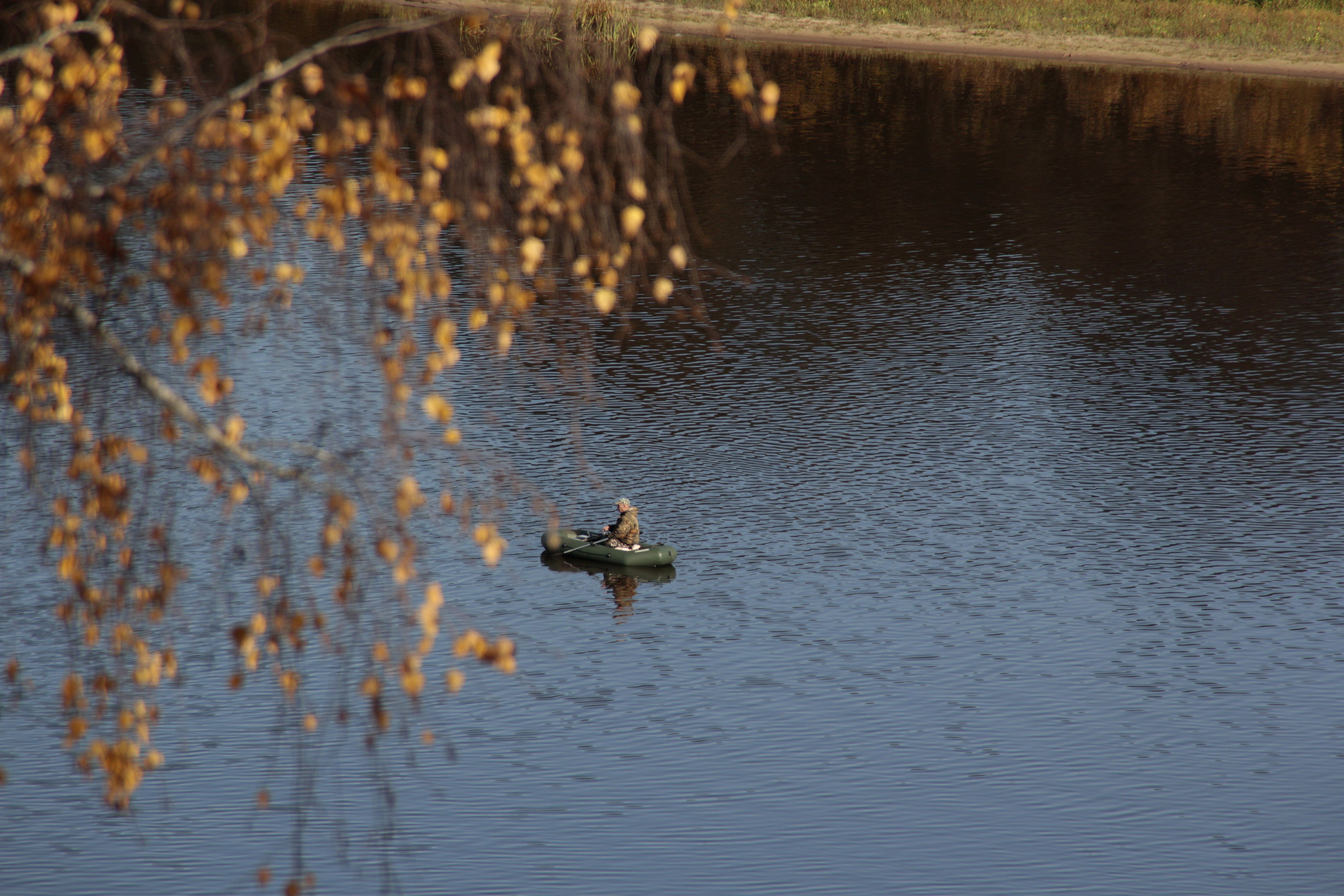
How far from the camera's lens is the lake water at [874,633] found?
20453 millimetres

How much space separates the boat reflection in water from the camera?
1077 inches

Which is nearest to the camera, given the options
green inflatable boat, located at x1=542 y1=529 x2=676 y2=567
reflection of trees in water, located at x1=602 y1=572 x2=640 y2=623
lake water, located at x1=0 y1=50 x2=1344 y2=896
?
lake water, located at x1=0 y1=50 x2=1344 y2=896

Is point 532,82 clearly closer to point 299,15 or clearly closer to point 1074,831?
point 1074,831

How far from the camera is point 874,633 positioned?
85.5ft

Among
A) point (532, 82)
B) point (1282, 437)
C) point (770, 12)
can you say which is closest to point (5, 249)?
point (532, 82)

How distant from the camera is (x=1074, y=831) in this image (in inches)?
833

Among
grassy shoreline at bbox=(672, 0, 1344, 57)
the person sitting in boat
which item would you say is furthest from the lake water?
grassy shoreline at bbox=(672, 0, 1344, 57)

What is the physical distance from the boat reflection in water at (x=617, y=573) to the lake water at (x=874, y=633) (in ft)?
0.34

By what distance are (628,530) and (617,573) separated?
0.94 meters

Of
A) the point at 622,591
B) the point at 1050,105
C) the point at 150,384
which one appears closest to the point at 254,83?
the point at 150,384

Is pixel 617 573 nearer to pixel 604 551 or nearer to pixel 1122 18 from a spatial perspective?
pixel 604 551

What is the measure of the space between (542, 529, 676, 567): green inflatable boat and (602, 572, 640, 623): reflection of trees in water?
27 cm

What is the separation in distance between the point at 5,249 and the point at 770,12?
6983cm

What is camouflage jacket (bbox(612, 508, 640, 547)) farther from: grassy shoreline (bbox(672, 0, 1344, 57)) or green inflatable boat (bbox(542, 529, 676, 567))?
grassy shoreline (bbox(672, 0, 1344, 57))
